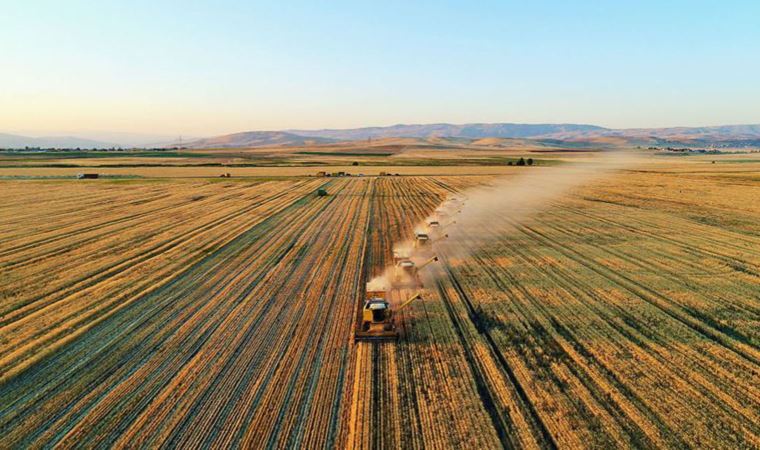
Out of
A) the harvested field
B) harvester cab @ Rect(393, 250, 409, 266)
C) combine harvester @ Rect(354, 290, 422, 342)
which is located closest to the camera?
the harvested field

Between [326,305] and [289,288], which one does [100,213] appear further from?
[326,305]

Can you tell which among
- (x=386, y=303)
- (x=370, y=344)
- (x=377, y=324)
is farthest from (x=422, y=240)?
(x=370, y=344)

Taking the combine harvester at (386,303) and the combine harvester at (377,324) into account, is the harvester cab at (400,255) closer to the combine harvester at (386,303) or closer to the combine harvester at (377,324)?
the combine harvester at (386,303)

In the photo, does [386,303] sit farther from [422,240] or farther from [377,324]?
[422,240]

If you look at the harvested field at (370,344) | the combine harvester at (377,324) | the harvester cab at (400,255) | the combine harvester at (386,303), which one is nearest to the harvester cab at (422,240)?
the combine harvester at (386,303)

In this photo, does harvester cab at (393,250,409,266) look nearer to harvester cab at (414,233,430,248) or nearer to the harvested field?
the harvested field

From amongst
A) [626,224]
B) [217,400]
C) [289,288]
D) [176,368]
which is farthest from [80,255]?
[626,224]

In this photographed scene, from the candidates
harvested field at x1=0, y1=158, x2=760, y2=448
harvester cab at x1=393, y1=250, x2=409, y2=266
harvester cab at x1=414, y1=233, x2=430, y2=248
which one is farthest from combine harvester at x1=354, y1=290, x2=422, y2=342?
harvester cab at x1=414, y1=233, x2=430, y2=248

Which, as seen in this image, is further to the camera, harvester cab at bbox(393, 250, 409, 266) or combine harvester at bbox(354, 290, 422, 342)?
harvester cab at bbox(393, 250, 409, 266)
